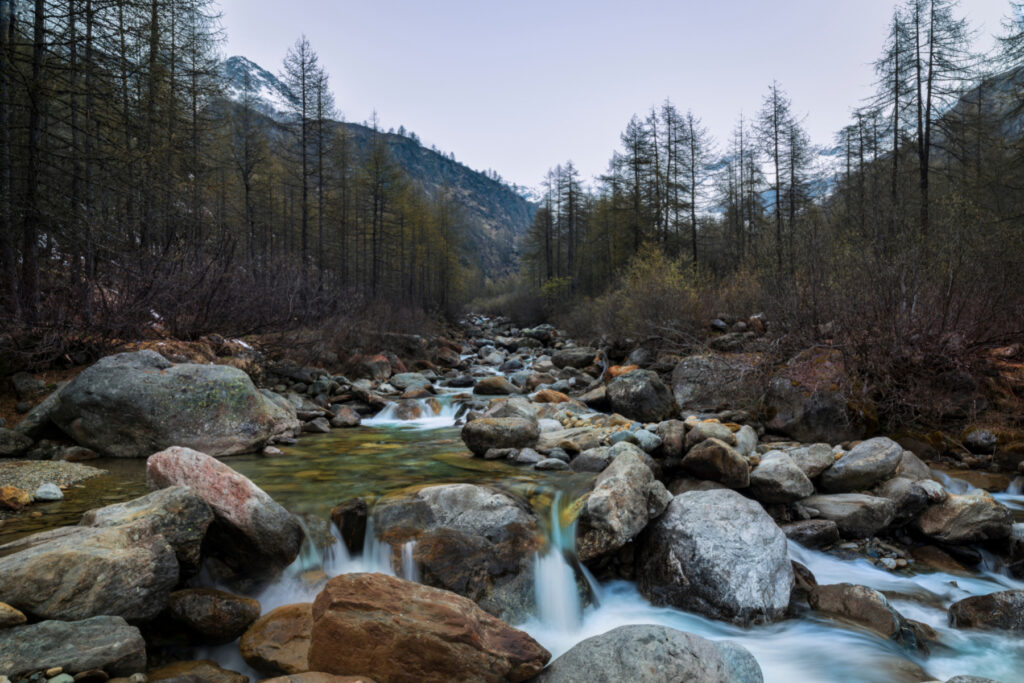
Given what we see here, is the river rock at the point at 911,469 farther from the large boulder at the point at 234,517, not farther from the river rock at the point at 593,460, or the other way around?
the large boulder at the point at 234,517

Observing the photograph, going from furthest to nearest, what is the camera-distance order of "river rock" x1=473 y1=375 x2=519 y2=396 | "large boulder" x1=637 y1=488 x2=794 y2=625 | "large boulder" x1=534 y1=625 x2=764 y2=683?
"river rock" x1=473 y1=375 x2=519 y2=396, "large boulder" x1=637 y1=488 x2=794 y2=625, "large boulder" x1=534 y1=625 x2=764 y2=683

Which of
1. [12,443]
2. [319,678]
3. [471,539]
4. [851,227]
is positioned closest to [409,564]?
[471,539]

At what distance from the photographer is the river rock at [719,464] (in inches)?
209

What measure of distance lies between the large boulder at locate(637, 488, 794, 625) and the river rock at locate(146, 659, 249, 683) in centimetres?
318

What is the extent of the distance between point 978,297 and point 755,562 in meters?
6.41

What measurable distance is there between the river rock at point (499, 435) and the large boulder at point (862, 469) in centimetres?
357

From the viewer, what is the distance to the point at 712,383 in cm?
930

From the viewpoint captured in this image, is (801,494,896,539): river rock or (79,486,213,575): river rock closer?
(79,486,213,575): river rock

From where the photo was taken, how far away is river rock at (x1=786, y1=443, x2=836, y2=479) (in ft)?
18.2

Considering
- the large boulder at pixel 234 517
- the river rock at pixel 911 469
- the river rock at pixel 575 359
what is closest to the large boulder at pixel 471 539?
the large boulder at pixel 234 517

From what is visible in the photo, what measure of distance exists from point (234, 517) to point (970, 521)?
21.6 ft

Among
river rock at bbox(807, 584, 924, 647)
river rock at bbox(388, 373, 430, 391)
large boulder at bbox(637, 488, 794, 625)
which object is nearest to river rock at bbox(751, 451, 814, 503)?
large boulder at bbox(637, 488, 794, 625)

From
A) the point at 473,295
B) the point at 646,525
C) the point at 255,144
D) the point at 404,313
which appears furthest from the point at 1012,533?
the point at 473,295

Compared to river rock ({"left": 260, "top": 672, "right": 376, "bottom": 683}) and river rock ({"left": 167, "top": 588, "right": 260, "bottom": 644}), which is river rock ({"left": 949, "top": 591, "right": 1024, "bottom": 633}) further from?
river rock ({"left": 167, "top": 588, "right": 260, "bottom": 644})
